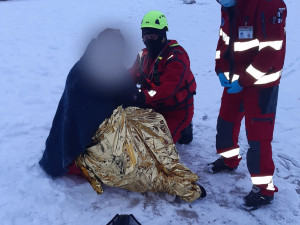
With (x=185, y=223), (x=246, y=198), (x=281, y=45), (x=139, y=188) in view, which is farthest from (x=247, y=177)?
(x=281, y=45)

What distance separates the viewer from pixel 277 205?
9.96 feet

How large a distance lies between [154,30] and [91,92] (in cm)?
109

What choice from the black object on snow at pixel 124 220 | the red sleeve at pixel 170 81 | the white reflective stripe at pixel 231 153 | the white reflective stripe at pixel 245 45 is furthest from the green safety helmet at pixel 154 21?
the black object on snow at pixel 124 220

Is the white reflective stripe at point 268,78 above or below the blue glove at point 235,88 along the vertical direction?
above

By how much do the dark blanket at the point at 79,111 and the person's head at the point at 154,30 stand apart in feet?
2.35

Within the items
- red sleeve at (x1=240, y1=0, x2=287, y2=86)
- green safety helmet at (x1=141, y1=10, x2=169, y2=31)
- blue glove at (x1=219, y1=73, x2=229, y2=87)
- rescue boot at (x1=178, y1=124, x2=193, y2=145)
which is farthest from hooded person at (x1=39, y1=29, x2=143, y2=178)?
rescue boot at (x1=178, y1=124, x2=193, y2=145)

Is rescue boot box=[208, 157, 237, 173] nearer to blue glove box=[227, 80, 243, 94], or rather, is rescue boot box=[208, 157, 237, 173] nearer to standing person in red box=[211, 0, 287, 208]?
standing person in red box=[211, 0, 287, 208]

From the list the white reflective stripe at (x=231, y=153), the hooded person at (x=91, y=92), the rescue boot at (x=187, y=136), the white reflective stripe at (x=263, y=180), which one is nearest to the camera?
the hooded person at (x=91, y=92)

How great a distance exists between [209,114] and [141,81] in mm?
1736

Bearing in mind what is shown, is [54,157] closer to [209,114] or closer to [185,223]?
[185,223]

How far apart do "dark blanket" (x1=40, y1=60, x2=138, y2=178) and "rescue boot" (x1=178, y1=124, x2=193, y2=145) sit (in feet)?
3.96

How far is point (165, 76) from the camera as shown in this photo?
3.32 metres

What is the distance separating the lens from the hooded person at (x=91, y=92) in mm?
2748

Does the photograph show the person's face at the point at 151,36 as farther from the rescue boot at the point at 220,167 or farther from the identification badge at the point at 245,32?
the rescue boot at the point at 220,167
